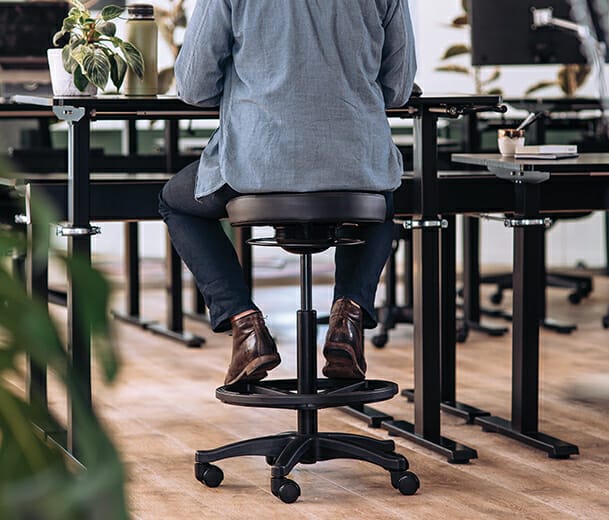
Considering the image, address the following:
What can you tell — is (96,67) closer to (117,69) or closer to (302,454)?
(117,69)

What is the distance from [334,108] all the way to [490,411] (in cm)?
126

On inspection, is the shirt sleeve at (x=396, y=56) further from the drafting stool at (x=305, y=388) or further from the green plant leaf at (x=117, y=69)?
the green plant leaf at (x=117, y=69)

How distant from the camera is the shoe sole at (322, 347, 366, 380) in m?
2.30

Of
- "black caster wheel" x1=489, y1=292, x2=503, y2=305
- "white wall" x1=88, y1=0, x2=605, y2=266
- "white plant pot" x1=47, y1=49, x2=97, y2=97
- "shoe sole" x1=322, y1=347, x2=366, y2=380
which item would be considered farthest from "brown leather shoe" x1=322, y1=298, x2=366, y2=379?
"white wall" x1=88, y1=0, x2=605, y2=266

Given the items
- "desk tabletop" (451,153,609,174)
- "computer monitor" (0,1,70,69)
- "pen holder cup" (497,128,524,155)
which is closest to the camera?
"desk tabletop" (451,153,609,174)

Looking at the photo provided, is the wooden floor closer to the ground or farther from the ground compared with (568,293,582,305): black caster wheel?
farther from the ground

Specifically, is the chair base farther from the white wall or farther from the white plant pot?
the white wall

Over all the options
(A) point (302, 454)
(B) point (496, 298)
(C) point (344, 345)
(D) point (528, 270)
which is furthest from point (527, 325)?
(B) point (496, 298)

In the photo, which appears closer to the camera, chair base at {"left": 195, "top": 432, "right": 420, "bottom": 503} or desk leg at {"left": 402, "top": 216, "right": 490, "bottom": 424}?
chair base at {"left": 195, "top": 432, "right": 420, "bottom": 503}

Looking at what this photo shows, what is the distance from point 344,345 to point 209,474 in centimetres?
37

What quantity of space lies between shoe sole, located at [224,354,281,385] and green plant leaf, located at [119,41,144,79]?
0.70 meters

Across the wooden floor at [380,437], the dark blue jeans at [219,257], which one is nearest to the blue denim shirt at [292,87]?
the dark blue jeans at [219,257]

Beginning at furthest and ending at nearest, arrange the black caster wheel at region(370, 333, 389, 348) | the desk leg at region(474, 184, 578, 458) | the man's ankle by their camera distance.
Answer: the black caster wheel at region(370, 333, 389, 348) → the desk leg at region(474, 184, 578, 458) → the man's ankle

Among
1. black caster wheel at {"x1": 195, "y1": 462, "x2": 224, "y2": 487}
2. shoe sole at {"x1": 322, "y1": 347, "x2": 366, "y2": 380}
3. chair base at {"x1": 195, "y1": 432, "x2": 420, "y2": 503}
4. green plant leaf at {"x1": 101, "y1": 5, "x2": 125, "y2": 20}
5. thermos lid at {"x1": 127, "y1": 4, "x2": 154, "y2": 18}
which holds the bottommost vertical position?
black caster wheel at {"x1": 195, "y1": 462, "x2": 224, "y2": 487}
